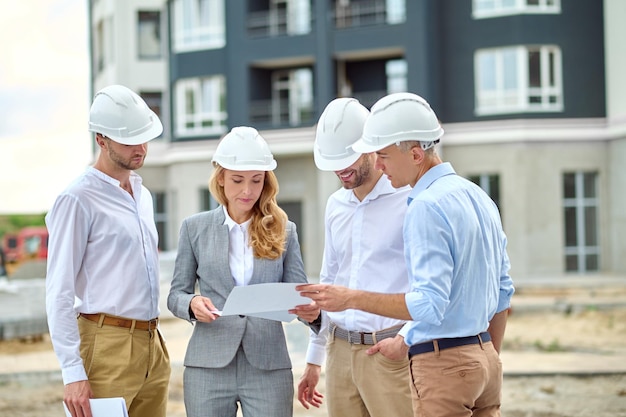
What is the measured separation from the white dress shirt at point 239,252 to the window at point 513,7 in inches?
949

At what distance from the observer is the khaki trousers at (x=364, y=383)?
4.18 metres

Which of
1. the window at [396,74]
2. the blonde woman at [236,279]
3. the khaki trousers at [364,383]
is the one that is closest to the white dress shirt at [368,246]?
the khaki trousers at [364,383]

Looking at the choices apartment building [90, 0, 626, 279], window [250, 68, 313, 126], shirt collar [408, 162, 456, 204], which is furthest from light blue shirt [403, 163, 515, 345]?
window [250, 68, 313, 126]

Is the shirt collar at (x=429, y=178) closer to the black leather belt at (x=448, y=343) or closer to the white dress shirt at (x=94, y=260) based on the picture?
the black leather belt at (x=448, y=343)

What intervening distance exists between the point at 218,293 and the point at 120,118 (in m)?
0.96

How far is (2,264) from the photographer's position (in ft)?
106

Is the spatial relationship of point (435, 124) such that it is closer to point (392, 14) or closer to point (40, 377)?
point (40, 377)

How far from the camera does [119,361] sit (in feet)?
13.7

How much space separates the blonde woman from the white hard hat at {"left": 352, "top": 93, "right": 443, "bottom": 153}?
0.83 meters

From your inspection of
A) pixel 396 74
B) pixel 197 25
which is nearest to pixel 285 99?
pixel 396 74

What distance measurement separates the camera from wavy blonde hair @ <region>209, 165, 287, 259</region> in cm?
424

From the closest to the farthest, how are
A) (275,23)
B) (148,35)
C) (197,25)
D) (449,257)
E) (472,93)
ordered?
(449,257)
(472,93)
(275,23)
(197,25)
(148,35)

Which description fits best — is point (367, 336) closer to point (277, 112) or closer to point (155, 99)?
point (277, 112)

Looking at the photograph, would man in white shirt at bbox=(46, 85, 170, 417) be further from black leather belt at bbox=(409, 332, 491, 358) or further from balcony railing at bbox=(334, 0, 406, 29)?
balcony railing at bbox=(334, 0, 406, 29)
